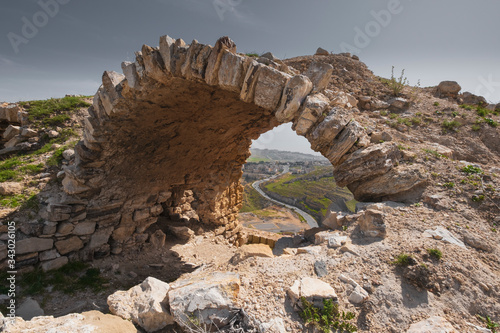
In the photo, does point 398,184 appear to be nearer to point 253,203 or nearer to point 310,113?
point 310,113

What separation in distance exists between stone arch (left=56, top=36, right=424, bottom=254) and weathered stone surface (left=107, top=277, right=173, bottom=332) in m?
3.32

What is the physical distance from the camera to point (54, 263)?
16.1ft

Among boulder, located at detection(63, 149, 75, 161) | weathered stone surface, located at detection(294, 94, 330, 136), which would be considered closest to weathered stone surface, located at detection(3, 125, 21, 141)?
boulder, located at detection(63, 149, 75, 161)

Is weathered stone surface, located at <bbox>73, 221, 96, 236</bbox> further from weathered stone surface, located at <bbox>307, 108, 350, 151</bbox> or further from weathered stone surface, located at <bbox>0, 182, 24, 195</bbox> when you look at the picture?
weathered stone surface, located at <bbox>307, 108, 350, 151</bbox>

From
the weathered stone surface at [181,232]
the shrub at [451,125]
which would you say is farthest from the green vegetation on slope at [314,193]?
the weathered stone surface at [181,232]

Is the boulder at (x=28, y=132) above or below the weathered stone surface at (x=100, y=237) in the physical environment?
above

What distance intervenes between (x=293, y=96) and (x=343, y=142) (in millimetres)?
1305

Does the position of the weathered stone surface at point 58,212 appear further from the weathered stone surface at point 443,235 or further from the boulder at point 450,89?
the boulder at point 450,89

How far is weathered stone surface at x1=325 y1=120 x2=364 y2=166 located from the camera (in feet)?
13.9

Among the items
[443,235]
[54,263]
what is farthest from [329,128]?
[54,263]

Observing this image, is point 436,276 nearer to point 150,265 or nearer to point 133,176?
point 150,265

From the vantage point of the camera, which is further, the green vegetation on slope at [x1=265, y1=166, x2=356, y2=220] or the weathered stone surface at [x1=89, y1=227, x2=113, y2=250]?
the green vegetation on slope at [x1=265, y1=166, x2=356, y2=220]

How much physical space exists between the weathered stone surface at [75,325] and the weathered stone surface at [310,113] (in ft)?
12.5

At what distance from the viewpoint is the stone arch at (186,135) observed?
13.3 feet
